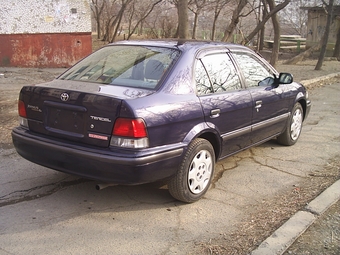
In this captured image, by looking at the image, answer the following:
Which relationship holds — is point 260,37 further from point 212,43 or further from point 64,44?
point 212,43

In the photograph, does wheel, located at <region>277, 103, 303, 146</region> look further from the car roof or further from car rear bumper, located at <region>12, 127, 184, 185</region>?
car rear bumper, located at <region>12, 127, 184, 185</region>

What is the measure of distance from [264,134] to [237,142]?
76 cm

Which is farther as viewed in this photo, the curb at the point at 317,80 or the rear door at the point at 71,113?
the curb at the point at 317,80

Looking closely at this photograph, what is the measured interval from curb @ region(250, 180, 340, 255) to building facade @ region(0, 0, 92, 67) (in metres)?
12.1

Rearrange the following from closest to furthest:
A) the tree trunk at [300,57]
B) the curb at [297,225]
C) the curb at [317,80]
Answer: the curb at [297,225]
the curb at [317,80]
the tree trunk at [300,57]

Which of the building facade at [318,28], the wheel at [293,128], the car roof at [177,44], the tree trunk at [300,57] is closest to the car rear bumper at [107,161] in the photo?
the car roof at [177,44]

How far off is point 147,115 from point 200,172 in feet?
3.31

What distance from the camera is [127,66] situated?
422cm

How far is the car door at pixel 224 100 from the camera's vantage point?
4.13 metres

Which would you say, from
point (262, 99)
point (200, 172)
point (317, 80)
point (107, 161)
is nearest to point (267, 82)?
point (262, 99)

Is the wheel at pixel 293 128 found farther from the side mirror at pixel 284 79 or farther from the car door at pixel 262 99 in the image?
the side mirror at pixel 284 79

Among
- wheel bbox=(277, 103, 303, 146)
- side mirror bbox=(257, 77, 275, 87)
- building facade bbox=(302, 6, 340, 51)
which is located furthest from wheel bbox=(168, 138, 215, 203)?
building facade bbox=(302, 6, 340, 51)

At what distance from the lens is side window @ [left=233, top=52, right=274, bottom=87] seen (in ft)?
16.1

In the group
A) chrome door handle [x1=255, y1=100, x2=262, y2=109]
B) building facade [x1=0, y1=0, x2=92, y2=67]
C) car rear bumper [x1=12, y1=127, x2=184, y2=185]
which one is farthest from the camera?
building facade [x1=0, y1=0, x2=92, y2=67]
